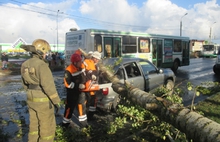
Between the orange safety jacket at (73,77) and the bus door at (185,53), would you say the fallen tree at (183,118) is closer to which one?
the orange safety jacket at (73,77)

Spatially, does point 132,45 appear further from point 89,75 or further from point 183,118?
point 183,118

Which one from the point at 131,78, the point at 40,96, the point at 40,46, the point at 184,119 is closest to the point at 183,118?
the point at 184,119

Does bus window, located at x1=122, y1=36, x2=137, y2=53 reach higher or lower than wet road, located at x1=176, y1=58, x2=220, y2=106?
higher

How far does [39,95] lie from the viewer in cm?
302

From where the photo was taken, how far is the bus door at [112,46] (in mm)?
11516

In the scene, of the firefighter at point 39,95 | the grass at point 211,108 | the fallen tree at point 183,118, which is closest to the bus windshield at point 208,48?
the grass at point 211,108

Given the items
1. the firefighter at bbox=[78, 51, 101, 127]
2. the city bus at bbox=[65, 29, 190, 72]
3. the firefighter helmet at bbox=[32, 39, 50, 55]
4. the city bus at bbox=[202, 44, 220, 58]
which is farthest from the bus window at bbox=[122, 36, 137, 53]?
the city bus at bbox=[202, 44, 220, 58]

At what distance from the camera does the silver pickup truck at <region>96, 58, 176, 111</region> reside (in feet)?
17.1

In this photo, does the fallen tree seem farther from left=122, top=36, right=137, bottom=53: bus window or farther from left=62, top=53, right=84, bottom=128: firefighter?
left=122, top=36, right=137, bottom=53: bus window

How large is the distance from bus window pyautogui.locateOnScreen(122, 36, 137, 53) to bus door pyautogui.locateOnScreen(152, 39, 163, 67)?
211cm

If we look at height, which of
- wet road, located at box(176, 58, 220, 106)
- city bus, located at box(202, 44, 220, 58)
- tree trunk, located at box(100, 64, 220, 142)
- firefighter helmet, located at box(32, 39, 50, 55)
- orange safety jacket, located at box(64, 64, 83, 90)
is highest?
city bus, located at box(202, 44, 220, 58)

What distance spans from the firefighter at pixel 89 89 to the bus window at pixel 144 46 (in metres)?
9.08

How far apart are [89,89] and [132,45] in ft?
29.7

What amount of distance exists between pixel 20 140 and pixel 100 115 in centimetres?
221
